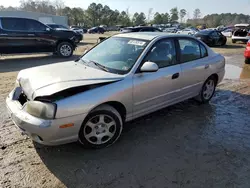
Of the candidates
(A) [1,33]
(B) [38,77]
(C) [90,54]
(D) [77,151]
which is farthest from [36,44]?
(D) [77,151]

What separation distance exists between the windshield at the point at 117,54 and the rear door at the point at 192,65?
0.98 meters

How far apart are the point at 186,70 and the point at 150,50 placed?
97 cm

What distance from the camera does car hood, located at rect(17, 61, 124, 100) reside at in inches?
116

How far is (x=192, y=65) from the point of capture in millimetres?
4508

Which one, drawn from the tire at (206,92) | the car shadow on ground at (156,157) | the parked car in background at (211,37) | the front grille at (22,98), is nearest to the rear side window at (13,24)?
the front grille at (22,98)

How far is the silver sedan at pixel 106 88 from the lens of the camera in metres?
2.83

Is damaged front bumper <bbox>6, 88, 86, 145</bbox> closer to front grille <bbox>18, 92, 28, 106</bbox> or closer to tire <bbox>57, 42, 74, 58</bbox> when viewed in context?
front grille <bbox>18, 92, 28, 106</bbox>

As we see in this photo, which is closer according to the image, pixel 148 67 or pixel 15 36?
pixel 148 67

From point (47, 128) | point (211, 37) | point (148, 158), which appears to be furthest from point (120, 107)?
point (211, 37)

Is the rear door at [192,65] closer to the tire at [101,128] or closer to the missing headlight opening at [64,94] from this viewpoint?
the tire at [101,128]

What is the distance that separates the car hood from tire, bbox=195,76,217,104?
2457 mm

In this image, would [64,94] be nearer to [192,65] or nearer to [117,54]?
[117,54]

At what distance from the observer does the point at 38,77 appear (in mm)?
3373

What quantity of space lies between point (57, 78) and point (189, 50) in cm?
272
